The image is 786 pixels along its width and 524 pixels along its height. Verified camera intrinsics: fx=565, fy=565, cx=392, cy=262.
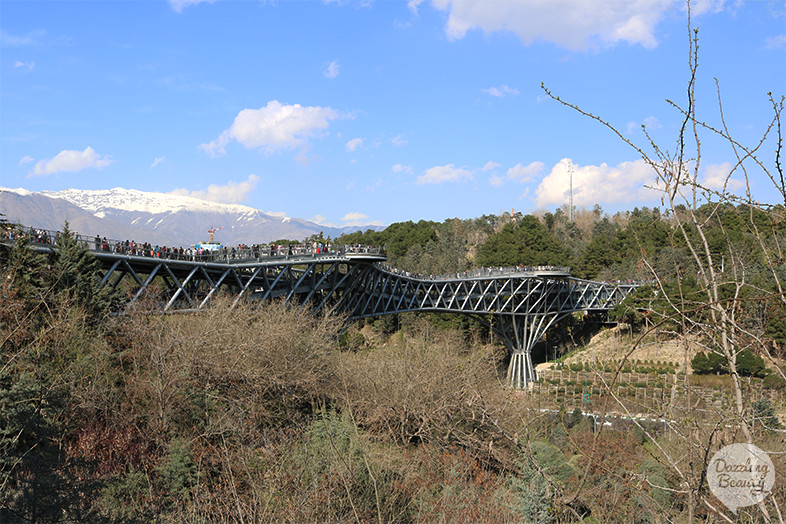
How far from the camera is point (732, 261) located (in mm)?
3516

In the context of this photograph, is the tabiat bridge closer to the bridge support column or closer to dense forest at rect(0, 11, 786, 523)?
the bridge support column

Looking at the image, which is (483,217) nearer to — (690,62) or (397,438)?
(397,438)

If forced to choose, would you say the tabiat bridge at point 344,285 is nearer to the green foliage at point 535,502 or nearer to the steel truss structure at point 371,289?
the steel truss structure at point 371,289

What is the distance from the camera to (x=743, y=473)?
3904 mm

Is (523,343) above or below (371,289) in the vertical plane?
below

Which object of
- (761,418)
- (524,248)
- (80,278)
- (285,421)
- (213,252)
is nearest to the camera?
(761,418)

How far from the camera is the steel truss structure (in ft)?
116

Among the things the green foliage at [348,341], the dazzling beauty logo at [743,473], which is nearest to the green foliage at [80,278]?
the green foliage at [348,341]

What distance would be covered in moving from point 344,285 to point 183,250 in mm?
14624

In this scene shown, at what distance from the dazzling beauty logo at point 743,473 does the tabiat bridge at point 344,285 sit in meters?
16.5

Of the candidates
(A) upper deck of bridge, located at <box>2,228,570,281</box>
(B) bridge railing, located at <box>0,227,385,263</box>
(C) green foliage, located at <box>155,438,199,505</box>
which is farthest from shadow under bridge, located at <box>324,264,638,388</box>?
(C) green foliage, located at <box>155,438,199,505</box>

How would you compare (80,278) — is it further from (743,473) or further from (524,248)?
(524,248)

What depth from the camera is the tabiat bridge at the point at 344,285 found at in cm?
3275

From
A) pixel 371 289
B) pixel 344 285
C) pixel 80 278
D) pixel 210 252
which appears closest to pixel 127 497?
pixel 80 278
